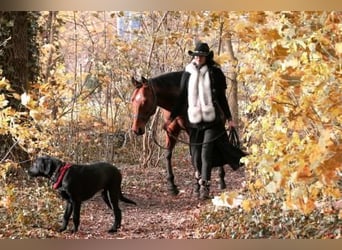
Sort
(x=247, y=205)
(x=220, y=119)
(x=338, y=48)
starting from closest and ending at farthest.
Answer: (x=338, y=48) → (x=247, y=205) → (x=220, y=119)

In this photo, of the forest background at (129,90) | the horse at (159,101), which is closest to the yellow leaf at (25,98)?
the forest background at (129,90)

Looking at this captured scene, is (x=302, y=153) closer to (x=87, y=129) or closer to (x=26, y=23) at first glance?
(x=87, y=129)

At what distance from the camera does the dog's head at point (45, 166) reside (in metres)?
2.56

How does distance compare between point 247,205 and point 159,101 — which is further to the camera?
point 159,101

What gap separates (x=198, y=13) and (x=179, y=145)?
2.08ft

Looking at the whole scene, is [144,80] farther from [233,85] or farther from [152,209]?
[152,209]

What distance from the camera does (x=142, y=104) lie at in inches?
102

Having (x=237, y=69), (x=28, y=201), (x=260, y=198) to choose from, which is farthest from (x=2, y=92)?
(x=260, y=198)

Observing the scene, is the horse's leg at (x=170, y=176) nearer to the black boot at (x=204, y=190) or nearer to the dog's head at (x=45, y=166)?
the black boot at (x=204, y=190)

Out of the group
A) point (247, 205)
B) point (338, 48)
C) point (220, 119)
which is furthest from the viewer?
point (220, 119)

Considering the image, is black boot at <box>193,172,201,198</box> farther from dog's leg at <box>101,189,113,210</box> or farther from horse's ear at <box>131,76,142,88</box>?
horse's ear at <box>131,76,142,88</box>

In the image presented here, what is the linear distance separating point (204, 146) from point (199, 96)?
242mm

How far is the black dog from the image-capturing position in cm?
254

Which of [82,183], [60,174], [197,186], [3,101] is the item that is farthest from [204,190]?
[3,101]
